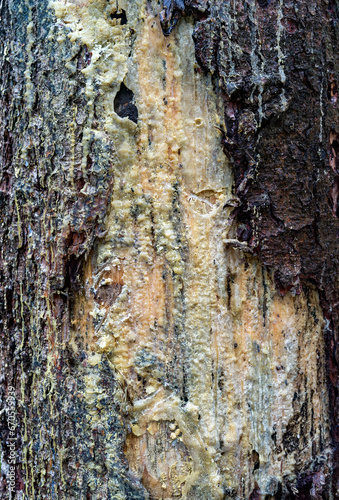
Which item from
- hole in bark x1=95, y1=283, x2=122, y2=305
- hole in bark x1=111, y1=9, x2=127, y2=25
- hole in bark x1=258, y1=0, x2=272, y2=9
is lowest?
hole in bark x1=95, y1=283, x2=122, y2=305

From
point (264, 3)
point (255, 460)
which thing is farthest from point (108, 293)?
point (264, 3)

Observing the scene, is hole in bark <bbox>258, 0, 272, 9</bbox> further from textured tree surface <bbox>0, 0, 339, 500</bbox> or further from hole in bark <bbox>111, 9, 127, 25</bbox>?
hole in bark <bbox>111, 9, 127, 25</bbox>

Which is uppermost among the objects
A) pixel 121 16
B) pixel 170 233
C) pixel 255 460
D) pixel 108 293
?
pixel 121 16

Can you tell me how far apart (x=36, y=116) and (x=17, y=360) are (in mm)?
741

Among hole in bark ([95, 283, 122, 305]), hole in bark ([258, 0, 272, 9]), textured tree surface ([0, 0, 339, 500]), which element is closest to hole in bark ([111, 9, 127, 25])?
textured tree surface ([0, 0, 339, 500])

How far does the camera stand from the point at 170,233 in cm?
108

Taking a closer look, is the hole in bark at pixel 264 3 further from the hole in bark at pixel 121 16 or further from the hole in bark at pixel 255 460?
the hole in bark at pixel 255 460

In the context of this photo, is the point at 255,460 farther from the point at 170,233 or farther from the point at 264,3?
→ the point at 264,3

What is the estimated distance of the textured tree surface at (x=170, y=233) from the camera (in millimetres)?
1050

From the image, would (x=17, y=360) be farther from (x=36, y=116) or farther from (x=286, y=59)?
(x=286, y=59)

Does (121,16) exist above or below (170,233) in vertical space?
above

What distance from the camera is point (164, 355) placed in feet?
3.54

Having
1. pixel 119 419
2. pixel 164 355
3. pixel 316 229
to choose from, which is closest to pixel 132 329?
pixel 164 355

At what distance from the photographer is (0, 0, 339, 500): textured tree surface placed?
1050 mm
